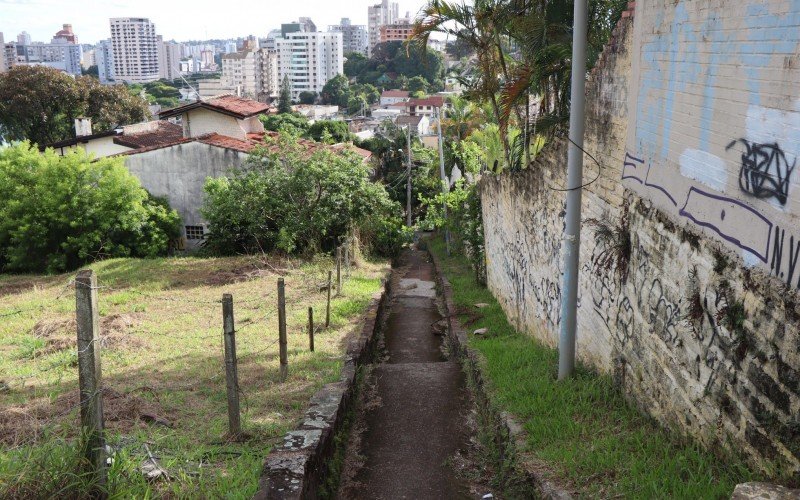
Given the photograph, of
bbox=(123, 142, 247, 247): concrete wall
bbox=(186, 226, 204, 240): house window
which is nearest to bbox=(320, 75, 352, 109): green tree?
bbox=(123, 142, 247, 247): concrete wall

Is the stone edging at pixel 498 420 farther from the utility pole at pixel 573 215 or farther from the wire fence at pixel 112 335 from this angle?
the wire fence at pixel 112 335

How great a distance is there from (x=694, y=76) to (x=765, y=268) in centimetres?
180

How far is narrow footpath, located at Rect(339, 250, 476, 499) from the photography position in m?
6.68

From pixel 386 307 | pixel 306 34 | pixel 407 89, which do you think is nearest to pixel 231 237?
pixel 386 307

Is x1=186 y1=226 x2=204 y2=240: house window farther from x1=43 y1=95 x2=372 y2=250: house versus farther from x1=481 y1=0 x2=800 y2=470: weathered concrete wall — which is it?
x1=481 y1=0 x2=800 y2=470: weathered concrete wall

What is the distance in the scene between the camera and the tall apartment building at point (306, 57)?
17012 centimetres

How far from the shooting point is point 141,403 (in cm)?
726

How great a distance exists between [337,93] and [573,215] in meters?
108

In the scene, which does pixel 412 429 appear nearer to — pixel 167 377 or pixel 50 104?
pixel 167 377

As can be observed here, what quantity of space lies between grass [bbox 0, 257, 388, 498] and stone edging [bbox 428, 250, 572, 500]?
5.99 feet

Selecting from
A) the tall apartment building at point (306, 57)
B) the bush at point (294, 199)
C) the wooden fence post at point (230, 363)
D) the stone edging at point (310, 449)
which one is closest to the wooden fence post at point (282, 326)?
the stone edging at point (310, 449)

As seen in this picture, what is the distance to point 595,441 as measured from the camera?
19.0 feet

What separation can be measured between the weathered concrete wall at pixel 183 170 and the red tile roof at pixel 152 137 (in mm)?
3596

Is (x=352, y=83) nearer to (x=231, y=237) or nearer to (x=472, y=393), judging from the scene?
(x=231, y=237)
